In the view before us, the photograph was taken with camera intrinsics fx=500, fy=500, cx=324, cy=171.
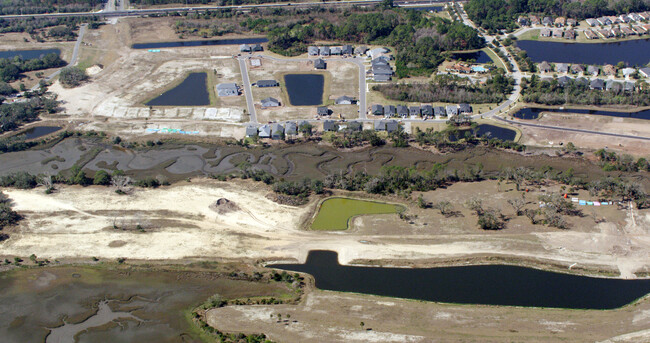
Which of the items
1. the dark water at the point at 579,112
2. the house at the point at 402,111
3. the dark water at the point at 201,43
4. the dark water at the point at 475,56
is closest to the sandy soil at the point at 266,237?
the house at the point at 402,111

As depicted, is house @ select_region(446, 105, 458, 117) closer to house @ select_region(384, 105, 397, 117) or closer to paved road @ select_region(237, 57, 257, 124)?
house @ select_region(384, 105, 397, 117)

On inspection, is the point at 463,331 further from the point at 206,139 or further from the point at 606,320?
the point at 206,139

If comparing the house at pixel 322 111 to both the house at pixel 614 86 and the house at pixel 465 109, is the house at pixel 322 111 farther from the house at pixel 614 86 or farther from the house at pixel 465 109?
the house at pixel 614 86

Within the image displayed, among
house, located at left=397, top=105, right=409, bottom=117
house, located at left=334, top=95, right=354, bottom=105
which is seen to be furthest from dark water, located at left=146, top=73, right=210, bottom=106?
house, located at left=397, top=105, right=409, bottom=117

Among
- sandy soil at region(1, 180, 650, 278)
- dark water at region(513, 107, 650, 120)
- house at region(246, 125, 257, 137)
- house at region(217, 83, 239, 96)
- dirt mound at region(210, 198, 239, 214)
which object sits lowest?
sandy soil at region(1, 180, 650, 278)

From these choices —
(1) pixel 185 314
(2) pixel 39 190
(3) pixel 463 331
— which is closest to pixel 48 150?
(2) pixel 39 190

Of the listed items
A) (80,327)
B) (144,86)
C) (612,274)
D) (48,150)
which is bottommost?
(80,327)
